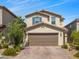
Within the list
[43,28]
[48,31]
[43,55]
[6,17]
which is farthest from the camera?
[6,17]

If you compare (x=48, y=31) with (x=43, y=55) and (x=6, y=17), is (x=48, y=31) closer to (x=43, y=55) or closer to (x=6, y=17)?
(x=6, y=17)

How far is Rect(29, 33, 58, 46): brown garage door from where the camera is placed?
46.4 meters

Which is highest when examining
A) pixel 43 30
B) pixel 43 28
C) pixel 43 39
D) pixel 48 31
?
pixel 43 28

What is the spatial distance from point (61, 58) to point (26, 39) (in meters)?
20.1

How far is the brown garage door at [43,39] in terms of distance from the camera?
4644 centimetres

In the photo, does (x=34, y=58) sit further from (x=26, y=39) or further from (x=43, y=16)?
(x=43, y=16)

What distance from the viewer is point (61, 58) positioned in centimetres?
2730

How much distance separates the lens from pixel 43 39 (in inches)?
1832

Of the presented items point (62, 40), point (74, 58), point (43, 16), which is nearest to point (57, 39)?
point (62, 40)

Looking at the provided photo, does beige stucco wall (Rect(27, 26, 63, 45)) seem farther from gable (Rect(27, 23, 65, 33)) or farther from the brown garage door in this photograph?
the brown garage door

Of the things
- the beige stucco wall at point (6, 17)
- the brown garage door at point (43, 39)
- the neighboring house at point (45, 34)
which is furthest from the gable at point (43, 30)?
the beige stucco wall at point (6, 17)

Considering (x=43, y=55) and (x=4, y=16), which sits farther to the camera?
(x=4, y=16)

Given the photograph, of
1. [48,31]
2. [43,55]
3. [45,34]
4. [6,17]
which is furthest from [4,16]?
[43,55]

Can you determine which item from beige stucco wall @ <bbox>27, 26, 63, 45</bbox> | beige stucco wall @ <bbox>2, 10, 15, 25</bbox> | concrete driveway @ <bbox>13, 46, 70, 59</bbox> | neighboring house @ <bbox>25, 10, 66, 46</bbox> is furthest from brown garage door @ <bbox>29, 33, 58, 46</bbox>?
concrete driveway @ <bbox>13, 46, 70, 59</bbox>
